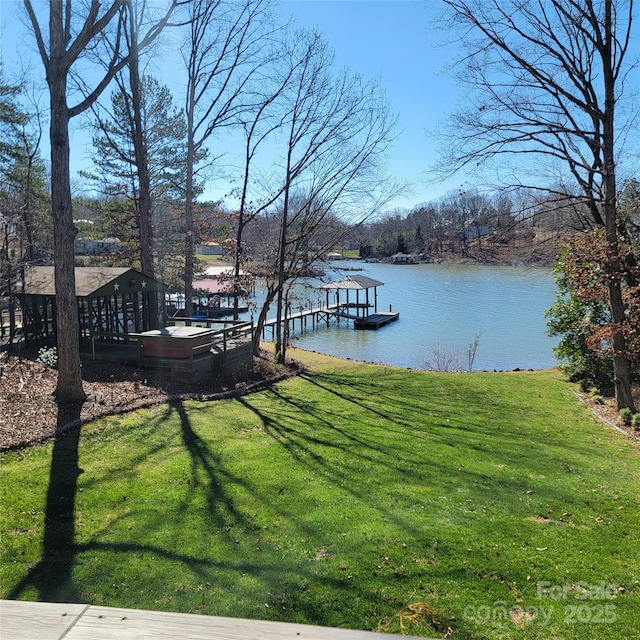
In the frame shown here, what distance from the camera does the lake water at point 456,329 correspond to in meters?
23.9

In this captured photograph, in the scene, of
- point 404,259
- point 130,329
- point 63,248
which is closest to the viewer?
point 63,248

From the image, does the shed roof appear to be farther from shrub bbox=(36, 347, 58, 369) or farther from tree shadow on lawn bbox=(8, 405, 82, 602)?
tree shadow on lawn bbox=(8, 405, 82, 602)

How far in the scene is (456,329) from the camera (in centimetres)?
3112

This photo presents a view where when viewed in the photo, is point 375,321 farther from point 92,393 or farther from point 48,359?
point 92,393

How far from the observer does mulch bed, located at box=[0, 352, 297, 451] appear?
7215mm

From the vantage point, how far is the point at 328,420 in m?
9.10

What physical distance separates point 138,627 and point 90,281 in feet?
44.3

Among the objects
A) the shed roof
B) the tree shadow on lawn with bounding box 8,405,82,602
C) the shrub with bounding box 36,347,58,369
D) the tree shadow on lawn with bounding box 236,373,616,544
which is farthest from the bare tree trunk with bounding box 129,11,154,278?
the tree shadow on lawn with bounding box 8,405,82,602

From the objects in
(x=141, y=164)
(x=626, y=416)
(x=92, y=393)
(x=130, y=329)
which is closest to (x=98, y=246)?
(x=141, y=164)

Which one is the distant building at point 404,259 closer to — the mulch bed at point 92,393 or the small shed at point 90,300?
the small shed at point 90,300

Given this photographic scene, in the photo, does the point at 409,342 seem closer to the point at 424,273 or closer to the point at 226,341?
the point at 226,341

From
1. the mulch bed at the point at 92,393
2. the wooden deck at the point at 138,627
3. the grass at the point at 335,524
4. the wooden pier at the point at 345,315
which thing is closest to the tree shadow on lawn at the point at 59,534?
the grass at the point at 335,524

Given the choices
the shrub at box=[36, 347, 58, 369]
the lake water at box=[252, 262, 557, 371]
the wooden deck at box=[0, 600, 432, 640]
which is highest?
the wooden deck at box=[0, 600, 432, 640]

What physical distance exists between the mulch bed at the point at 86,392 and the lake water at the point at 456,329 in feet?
27.1
